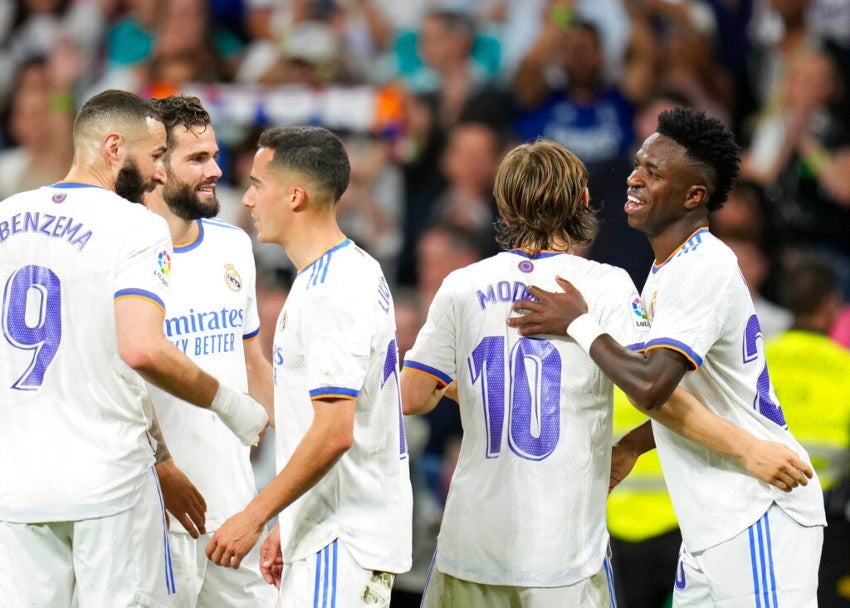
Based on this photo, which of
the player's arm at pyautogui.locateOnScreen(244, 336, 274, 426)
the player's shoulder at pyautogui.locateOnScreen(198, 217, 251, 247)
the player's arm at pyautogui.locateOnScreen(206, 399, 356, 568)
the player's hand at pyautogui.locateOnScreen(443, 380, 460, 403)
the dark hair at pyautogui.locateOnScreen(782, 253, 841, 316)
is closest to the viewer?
the player's arm at pyautogui.locateOnScreen(206, 399, 356, 568)

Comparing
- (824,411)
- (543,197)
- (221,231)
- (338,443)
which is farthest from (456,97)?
(338,443)

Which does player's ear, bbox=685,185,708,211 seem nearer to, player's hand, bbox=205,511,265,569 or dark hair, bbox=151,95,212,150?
player's hand, bbox=205,511,265,569

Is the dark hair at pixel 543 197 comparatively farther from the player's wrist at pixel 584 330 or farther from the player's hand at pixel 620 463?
the player's hand at pixel 620 463

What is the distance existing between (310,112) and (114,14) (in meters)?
2.13

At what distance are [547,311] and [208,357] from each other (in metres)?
1.40

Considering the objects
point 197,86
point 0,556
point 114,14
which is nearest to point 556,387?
point 0,556

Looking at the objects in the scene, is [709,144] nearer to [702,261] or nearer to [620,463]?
[702,261]

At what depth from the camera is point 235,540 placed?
341cm

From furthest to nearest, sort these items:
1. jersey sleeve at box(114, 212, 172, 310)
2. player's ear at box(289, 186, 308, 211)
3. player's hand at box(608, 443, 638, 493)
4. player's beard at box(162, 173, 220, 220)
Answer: player's beard at box(162, 173, 220, 220) → player's hand at box(608, 443, 638, 493) → player's ear at box(289, 186, 308, 211) → jersey sleeve at box(114, 212, 172, 310)

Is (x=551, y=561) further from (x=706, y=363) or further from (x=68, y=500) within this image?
(x=68, y=500)

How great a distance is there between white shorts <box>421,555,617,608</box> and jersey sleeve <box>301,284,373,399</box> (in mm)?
889

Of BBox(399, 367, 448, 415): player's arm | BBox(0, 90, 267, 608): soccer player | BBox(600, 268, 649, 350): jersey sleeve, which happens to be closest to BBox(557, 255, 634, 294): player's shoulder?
BBox(600, 268, 649, 350): jersey sleeve

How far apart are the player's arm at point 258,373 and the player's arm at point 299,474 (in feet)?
4.53

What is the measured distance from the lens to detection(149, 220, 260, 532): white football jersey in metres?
4.43
